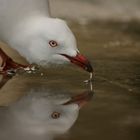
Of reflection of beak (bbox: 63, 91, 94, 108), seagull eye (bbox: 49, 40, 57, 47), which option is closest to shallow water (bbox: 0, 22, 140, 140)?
reflection of beak (bbox: 63, 91, 94, 108)

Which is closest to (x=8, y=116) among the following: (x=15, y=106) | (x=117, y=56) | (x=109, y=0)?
(x=15, y=106)

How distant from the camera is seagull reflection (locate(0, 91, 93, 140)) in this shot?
240cm

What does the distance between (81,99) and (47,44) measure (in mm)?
403

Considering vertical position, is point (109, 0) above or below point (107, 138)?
below

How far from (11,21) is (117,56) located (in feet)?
2.90

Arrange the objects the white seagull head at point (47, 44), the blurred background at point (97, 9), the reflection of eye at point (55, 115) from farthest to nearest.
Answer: the blurred background at point (97, 9)
the white seagull head at point (47, 44)
the reflection of eye at point (55, 115)

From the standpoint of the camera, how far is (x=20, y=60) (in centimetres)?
362

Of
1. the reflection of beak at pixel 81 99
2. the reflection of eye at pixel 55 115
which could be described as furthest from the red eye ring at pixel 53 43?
the reflection of eye at pixel 55 115

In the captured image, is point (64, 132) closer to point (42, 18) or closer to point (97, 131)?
point (97, 131)

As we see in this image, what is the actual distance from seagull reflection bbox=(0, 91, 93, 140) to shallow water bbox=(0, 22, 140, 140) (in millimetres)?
31

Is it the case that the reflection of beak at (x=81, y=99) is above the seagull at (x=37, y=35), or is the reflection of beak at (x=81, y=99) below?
below

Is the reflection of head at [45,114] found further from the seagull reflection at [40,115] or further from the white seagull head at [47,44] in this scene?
the white seagull head at [47,44]

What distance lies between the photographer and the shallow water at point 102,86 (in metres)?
2.48

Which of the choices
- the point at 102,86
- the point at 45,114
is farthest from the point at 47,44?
the point at 45,114
